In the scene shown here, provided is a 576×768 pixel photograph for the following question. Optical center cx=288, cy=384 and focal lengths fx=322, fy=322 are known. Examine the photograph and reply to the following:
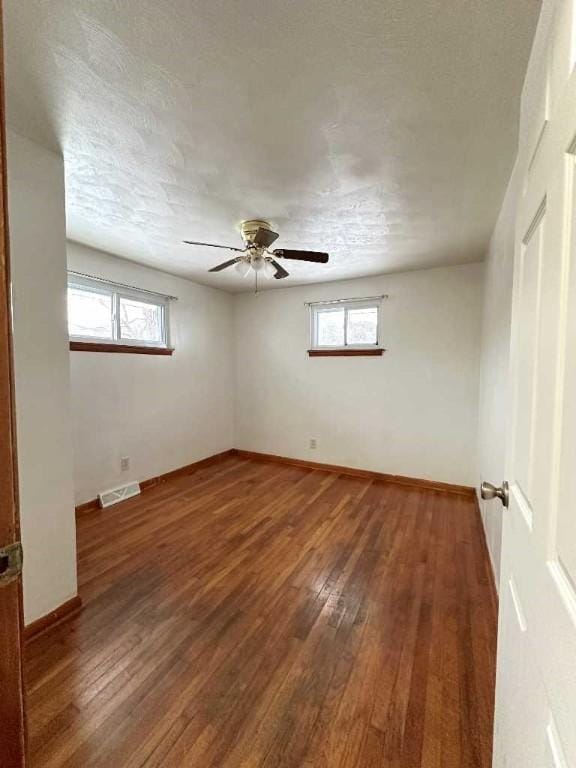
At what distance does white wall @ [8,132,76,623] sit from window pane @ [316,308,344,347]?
283 centimetres

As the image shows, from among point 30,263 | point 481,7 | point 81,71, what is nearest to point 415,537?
point 481,7

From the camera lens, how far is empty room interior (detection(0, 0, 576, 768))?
0.62 m

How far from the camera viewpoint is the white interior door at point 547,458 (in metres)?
0.47

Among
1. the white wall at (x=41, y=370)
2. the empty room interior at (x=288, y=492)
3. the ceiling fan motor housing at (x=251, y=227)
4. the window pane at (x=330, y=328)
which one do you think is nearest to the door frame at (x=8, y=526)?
the empty room interior at (x=288, y=492)

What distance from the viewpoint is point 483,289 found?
303cm

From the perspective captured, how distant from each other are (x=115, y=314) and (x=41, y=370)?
1.73 metres

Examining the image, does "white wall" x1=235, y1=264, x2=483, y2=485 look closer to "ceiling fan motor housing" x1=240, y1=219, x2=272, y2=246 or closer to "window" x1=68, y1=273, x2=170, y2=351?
"window" x1=68, y1=273, x2=170, y2=351

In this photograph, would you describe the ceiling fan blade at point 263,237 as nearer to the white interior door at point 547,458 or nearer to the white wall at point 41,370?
the white wall at point 41,370

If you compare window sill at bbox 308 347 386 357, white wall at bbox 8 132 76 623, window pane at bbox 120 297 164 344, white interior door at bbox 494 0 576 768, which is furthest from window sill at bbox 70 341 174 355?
white interior door at bbox 494 0 576 768

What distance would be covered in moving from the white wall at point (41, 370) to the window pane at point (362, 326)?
2.88 m

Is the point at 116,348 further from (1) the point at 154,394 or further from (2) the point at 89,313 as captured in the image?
(1) the point at 154,394

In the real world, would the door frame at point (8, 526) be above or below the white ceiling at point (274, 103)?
Answer: below

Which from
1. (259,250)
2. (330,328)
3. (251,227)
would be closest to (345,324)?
(330,328)

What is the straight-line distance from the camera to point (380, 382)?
363 cm
